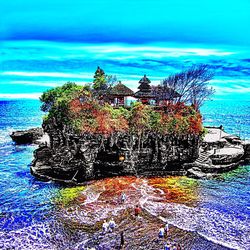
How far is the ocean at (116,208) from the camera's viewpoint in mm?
37406

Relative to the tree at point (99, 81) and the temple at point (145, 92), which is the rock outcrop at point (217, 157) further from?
the tree at point (99, 81)

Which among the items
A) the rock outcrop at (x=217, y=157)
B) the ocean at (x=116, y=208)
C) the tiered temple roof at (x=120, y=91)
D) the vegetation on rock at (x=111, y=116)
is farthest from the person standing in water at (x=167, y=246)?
the tiered temple roof at (x=120, y=91)

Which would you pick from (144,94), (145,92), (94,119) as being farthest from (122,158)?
(145,92)

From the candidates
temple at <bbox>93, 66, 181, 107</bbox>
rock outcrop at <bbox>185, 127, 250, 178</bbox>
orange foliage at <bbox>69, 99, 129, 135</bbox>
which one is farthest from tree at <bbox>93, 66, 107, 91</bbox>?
rock outcrop at <bbox>185, 127, 250, 178</bbox>

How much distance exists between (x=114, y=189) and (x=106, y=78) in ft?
86.9

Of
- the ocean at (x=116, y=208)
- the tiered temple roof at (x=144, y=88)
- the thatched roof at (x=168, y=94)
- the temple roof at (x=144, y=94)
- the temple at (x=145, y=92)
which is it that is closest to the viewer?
the ocean at (x=116, y=208)

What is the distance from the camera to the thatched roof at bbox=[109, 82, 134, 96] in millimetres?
68062

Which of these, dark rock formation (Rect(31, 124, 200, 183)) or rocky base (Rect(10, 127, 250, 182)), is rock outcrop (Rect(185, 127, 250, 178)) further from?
dark rock formation (Rect(31, 124, 200, 183))

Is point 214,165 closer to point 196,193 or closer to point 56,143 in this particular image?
point 196,193

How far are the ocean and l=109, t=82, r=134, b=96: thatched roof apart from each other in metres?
18.6

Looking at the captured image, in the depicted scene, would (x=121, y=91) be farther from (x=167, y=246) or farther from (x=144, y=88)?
(x=167, y=246)

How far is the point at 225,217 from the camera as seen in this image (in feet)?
140

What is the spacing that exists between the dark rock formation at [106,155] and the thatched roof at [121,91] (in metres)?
12.1

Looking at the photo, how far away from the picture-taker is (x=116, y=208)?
44688 millimetres
